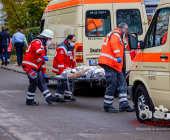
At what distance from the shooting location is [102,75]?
10.2 m

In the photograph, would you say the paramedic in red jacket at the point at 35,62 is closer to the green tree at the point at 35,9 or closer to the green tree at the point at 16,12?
the green tree at the point at 35,9

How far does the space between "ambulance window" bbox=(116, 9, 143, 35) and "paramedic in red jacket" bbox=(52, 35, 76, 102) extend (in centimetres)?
167

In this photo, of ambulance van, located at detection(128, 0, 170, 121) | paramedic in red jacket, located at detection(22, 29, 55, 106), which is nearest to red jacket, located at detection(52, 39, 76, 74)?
paramedic in red jacket, located at detection(22, 29, 55, 106)

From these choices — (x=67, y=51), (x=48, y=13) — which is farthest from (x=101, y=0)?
(x=48, y=13)

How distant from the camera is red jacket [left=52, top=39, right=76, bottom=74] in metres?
10.2

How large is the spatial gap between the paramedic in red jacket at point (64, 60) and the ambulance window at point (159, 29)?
3390 millimetres

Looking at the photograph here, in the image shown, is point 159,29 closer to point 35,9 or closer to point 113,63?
point 113,63

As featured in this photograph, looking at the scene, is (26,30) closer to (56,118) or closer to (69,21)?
(69,21)

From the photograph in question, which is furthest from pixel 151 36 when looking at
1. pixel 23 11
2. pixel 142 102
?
pixel 23 11

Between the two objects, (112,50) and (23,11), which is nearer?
(112,50)

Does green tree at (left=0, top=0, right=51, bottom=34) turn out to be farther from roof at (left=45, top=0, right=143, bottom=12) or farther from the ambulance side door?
the ambulance side door

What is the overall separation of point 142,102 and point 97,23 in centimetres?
437

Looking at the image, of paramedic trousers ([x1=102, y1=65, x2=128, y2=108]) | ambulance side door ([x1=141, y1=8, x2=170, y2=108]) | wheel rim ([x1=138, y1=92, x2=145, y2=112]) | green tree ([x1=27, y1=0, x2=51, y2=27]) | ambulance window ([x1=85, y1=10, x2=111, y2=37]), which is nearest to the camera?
ambulance side door ([x1=141, y1=8, x2=170, y2=108])

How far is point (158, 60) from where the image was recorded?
662 centimetres
